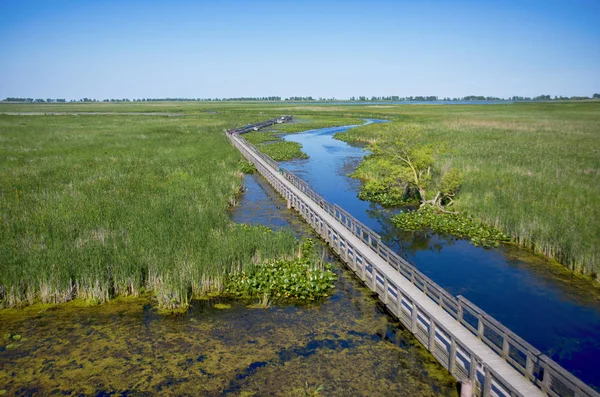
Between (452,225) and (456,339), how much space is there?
539 inches

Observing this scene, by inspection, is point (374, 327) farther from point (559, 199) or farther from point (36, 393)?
point (559, 199)

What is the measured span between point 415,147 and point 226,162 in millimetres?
A: 18486

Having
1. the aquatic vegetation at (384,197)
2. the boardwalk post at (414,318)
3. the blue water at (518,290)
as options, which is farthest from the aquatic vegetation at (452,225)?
the boardwalk post at (414,318)

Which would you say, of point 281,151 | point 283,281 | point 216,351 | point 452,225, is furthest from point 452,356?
point 281,151

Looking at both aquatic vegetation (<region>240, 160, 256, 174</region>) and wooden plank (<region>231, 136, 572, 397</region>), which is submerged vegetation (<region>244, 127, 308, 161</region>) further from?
wooden plank (<region>231, 136, 572, 397</region>)

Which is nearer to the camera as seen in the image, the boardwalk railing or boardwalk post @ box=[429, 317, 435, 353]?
the boardwalk railing

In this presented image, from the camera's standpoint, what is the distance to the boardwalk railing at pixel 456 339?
332 inches

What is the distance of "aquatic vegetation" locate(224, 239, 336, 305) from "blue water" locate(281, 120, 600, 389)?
16.3ft

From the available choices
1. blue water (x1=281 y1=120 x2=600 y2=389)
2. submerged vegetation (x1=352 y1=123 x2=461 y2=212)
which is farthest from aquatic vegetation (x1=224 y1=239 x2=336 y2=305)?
submerged vegetation (x1=352 y1=123 x2=461 y2=212)

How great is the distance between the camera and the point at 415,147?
2947 centimetres

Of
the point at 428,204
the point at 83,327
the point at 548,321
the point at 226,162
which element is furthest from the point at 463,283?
the point at 226,162

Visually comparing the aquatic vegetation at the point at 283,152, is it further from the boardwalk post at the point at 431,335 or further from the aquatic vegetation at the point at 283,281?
the boardwalk post at the point at 431,335

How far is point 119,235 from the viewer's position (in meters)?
17.6

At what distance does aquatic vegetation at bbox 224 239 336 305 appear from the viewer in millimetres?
15070
